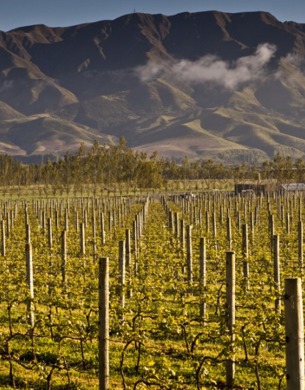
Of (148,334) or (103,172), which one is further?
(103,172)

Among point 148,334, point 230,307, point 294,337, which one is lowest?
point 148,334

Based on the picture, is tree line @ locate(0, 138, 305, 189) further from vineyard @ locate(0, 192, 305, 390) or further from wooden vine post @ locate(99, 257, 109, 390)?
wooden vine post @ locate(99, 257, 109, 390)

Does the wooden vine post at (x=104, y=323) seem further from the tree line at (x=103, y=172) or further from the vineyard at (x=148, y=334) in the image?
the tree line at (x=103, y=172)

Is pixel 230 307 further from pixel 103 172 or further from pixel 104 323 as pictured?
pixel 103 172

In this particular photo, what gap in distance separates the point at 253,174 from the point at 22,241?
99193mm

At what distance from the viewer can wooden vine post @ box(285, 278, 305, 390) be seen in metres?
7.27

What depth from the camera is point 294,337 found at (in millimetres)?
7344

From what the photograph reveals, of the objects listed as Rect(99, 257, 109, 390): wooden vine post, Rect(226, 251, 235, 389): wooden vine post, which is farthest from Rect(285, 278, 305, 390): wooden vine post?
Rect(226, 251, 235, 389): wooden vine post

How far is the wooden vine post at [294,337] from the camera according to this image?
727cm

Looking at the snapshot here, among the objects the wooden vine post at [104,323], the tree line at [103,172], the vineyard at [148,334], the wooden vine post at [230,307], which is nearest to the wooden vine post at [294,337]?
the vineyard at [148,334]

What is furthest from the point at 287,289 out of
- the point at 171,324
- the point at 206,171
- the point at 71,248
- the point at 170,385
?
the point at 206,171

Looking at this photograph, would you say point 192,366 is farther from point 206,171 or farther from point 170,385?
point 206,171

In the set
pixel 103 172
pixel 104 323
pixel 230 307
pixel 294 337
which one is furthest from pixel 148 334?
pixel 103 172

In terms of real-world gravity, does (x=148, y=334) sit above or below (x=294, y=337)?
below
